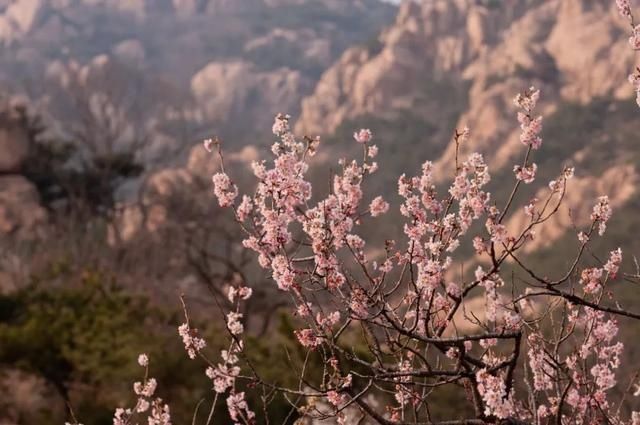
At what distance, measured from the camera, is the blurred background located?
10.8 metres

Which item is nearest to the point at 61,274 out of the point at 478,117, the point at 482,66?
the point at 478,117

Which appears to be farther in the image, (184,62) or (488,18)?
(184,62)

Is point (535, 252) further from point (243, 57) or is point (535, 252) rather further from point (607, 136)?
point (243, 57)

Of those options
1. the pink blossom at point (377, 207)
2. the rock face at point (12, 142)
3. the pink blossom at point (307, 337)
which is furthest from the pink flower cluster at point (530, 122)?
the rock face at point (12, 142)

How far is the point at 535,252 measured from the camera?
2007 inches

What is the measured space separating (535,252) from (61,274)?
41139 millimetres

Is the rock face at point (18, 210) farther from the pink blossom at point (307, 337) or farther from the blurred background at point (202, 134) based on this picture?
the pink blossom at point (307, 337)

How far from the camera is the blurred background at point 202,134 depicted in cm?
1081

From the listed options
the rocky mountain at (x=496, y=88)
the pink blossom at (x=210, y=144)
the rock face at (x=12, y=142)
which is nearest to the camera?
the pink blossom at (x=210, y=144)

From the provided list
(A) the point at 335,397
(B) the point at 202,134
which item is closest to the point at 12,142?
(A) the point at 335,397

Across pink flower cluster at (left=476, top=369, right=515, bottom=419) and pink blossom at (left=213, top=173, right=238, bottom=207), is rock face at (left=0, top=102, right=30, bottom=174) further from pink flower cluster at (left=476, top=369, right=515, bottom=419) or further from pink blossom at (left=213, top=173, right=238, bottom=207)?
pink flower cluster at (left=476, top=369, right=515, bottom=419)

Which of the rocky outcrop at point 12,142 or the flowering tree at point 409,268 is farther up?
the rocky outcrop at point 12,142

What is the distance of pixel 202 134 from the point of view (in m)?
84.6

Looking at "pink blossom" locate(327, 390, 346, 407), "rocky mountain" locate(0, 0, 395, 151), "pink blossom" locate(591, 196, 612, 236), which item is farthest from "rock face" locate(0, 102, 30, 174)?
"rocky mountain" locate(0, 0, 395, 151)
